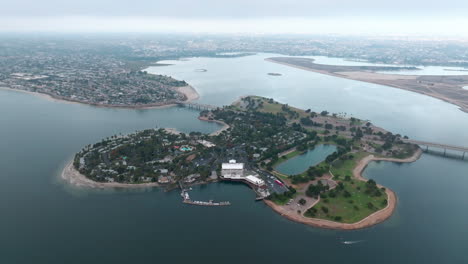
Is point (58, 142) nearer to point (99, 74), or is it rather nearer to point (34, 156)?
point (34, 156)

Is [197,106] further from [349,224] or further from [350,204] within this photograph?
[349,224]

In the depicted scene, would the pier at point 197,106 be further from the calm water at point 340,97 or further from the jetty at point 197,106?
the calm water at point 340,97

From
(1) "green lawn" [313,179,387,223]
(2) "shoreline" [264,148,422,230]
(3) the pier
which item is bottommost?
(2) "shoreline" [264,148,422,230]

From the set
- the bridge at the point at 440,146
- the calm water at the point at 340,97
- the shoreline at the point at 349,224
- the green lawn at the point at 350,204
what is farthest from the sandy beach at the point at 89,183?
the calm water at the point at 340,97

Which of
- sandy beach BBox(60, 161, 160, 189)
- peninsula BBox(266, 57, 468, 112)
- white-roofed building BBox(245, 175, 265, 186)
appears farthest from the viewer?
peninsula BBox(266, 57, 468, 112)

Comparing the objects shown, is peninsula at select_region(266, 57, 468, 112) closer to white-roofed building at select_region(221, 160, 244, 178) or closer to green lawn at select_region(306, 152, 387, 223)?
green lawn at select_region(306, 152, 387, 223)

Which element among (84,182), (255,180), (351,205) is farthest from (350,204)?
(84,182)

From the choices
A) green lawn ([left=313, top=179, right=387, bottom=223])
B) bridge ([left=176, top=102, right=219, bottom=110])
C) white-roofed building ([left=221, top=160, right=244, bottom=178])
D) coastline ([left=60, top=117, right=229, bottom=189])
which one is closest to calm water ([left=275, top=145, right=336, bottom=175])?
white-roofed building ([left=221, top=160, right=244, bottom=178])

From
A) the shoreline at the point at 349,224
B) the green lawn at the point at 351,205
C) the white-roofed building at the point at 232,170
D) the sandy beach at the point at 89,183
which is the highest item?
the white-roofed building at the point at 232,170
